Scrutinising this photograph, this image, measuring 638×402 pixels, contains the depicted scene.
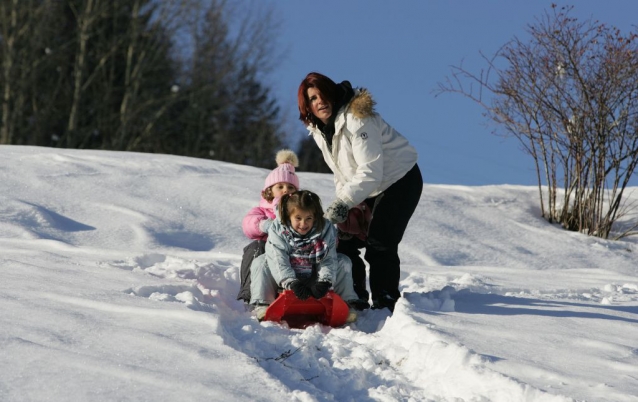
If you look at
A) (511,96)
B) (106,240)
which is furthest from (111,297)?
(511,96)

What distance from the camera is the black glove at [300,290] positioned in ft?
13.0

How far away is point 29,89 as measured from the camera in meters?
22.8

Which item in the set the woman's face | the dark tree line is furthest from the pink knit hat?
the dark tree line

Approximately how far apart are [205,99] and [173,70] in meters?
1.92

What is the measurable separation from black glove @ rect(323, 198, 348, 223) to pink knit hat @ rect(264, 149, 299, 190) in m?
0.67

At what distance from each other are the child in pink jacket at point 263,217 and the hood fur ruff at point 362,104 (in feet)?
2.31

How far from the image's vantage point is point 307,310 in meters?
4.08

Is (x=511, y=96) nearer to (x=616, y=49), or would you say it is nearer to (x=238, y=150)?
(x=616, y=49)

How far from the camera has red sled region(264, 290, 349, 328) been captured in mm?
3998

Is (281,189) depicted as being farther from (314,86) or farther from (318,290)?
(318,290)

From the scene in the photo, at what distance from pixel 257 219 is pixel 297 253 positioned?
0.48 meters

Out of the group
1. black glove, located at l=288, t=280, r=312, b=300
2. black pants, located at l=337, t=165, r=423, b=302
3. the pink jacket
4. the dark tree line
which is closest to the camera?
black glove, located at l=288, t=280, r=312, b=300

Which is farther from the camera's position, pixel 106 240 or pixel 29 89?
pixel 29 89

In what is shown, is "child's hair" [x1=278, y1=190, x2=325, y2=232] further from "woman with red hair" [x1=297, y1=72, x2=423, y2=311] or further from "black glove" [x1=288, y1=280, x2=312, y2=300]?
"black glove" [x1=288, y1=280, x2=312, y2=300]
